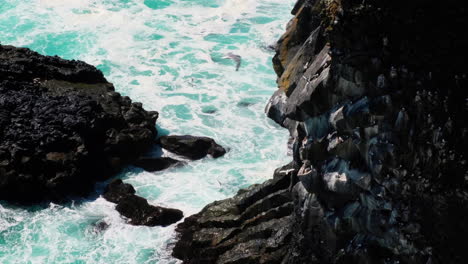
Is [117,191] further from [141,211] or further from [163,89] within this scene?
[163,89]

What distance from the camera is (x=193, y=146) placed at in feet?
112

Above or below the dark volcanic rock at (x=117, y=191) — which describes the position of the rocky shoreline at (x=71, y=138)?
above

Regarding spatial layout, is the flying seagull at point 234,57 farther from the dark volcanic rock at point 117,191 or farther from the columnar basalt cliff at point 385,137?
the columnar basalt cliff at point 385,137

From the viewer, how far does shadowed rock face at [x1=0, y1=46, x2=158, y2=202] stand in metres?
30.7

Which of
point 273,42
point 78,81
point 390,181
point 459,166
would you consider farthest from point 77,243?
point 273,42

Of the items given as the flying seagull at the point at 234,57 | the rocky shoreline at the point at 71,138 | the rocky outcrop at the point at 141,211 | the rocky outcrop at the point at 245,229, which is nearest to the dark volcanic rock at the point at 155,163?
the rocky shoreline at the point at 71,138

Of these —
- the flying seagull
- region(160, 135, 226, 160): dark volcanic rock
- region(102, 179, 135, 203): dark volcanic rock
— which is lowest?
region(102, 179, 135, 203): dark volcanic rock

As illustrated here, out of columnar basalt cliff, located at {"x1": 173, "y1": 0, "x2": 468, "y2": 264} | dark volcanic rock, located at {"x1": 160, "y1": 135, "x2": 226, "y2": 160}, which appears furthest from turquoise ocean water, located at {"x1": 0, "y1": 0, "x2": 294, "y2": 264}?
columnar basalt cliff, located at {"x1": 173, "y1": 0, "x2": 468, "y2": 264}

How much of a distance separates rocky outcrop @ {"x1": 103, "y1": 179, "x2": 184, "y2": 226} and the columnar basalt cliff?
7690 mm

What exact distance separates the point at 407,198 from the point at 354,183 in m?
1.73

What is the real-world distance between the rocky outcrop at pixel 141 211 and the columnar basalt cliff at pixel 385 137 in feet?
25.2

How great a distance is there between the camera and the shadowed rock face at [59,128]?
3072 centimetres

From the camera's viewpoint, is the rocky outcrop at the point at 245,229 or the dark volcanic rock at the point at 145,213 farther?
the dark volcanic rock at the point at 145,213

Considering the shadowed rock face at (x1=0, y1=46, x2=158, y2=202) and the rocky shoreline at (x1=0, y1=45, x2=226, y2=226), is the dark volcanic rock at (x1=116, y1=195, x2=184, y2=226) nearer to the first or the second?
the rocky shoreline at (x1=0, y1=45, x2=226, y2=226)
